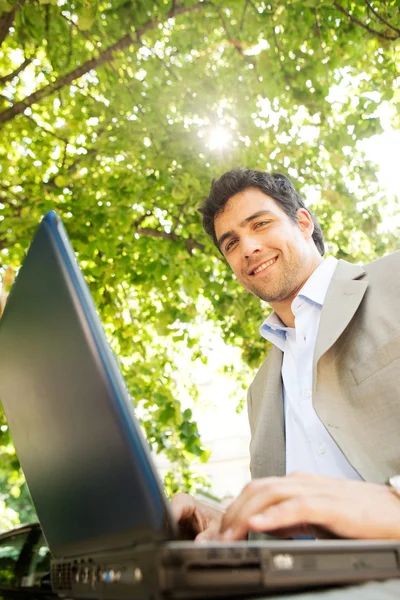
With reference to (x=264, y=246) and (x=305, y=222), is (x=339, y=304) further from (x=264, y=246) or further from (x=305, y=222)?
(x=305, y=222)

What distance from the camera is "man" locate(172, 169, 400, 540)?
80 cm

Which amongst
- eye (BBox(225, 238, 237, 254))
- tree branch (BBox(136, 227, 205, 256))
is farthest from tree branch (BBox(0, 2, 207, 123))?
eye (BBox(225, 238, 237, 254))

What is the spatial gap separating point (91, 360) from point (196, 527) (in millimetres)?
735

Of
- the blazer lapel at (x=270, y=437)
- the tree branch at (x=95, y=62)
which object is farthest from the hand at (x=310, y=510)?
the tree branch at (x=95, y=62)

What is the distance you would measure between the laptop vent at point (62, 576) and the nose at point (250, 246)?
1493mm

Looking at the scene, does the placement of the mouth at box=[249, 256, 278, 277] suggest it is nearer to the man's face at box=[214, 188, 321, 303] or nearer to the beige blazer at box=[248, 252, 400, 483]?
the man's face at box=[214, 188, 321, 303]

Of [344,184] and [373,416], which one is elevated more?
[344,184]

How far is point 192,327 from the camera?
657 centimetres

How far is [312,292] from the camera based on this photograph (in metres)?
1.83

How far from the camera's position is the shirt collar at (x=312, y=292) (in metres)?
1.83

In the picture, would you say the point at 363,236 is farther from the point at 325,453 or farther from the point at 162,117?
the point at 325,453

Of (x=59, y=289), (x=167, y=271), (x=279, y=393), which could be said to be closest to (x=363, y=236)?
(x=167, y=271)

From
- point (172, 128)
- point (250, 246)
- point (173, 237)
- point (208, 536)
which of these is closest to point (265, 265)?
point (250, 246)

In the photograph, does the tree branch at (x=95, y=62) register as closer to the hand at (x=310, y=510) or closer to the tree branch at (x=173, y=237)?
the tree branch at (x=173, y=237)
